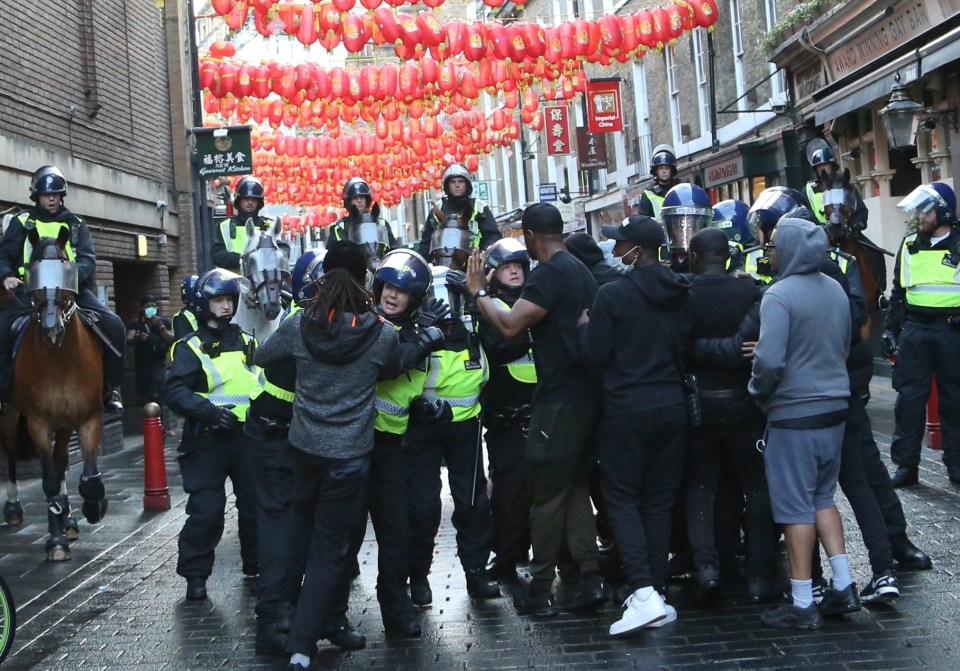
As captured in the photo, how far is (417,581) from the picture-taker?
7805 millimetres

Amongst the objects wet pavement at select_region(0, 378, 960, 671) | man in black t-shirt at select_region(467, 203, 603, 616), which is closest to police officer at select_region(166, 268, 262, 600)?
wet pavement at select_region(0, 378, 960, 671)

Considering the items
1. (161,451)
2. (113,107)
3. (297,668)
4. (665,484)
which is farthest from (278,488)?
(113,107)

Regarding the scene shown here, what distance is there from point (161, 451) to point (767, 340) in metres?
6.78

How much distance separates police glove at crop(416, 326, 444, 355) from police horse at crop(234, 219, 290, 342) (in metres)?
3.65

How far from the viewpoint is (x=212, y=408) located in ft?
27.1

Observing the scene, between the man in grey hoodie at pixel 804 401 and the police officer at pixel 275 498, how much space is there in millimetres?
2203

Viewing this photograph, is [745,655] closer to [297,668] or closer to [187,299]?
[297,668]

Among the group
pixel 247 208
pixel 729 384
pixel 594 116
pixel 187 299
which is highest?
pixel 594 116

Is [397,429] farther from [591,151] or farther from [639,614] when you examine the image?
[591,151]

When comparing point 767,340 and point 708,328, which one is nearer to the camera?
point 767,340

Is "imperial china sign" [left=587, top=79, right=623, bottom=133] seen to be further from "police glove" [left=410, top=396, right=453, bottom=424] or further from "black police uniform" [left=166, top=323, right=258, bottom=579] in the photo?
"police glove" [left=410, top=396, right=453, bottom=424]

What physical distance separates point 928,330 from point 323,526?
18.5 feet

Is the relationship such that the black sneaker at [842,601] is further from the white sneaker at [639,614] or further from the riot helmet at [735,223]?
the riot helmet at [735,223]

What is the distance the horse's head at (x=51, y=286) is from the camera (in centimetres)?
986
